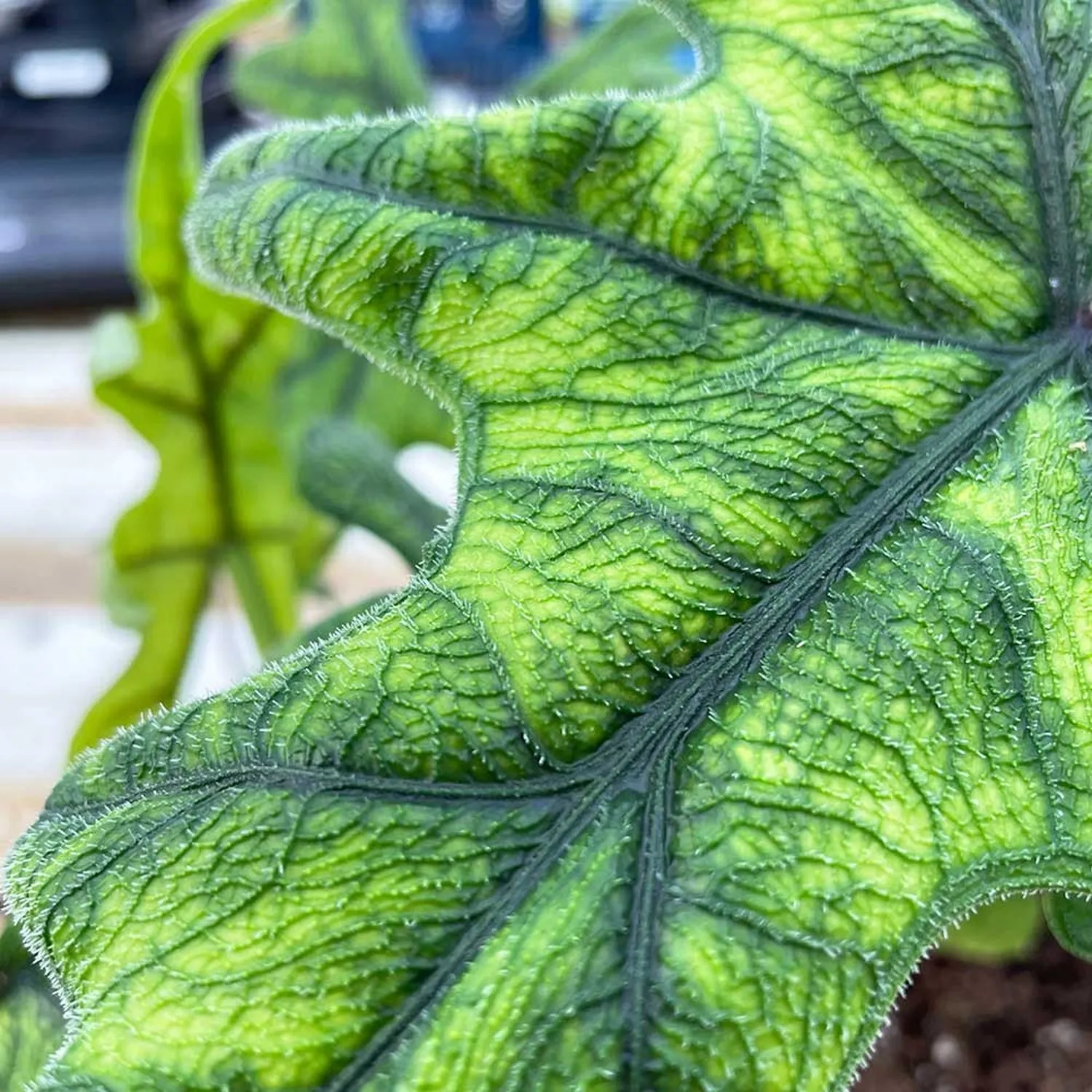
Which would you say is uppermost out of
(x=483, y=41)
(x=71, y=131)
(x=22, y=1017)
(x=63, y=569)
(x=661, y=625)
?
(x=483, y=41)

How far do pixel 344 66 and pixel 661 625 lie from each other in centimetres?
82

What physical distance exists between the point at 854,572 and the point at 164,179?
0.60 metres

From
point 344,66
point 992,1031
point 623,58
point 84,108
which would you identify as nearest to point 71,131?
point 84,108

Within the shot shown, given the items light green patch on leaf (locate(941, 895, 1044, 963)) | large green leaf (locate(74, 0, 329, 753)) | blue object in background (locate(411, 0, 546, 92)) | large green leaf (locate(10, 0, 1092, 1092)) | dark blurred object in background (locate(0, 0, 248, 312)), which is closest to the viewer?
large green leaf (locate(10, 0, 1092, 1092))

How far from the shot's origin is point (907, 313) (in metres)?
0.46

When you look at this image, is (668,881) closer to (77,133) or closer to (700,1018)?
(700,1018)

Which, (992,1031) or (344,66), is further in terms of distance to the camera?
(344,66)

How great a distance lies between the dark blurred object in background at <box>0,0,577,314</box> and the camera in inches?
72.7

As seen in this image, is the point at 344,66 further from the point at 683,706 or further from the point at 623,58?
the point at 683,706

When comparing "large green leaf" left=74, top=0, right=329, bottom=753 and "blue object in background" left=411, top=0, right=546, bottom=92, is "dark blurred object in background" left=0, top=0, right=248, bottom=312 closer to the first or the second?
"blue object in background" left=411, top=0, right=546, bottom=92

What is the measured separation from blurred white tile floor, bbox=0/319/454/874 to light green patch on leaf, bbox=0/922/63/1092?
1.71 ft

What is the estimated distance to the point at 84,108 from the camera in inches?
80.4

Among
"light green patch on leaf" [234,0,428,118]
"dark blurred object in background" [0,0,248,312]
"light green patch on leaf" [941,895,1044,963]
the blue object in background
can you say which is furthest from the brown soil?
the blue object in background

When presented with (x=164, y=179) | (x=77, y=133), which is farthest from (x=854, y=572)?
(x=77, y=133)
